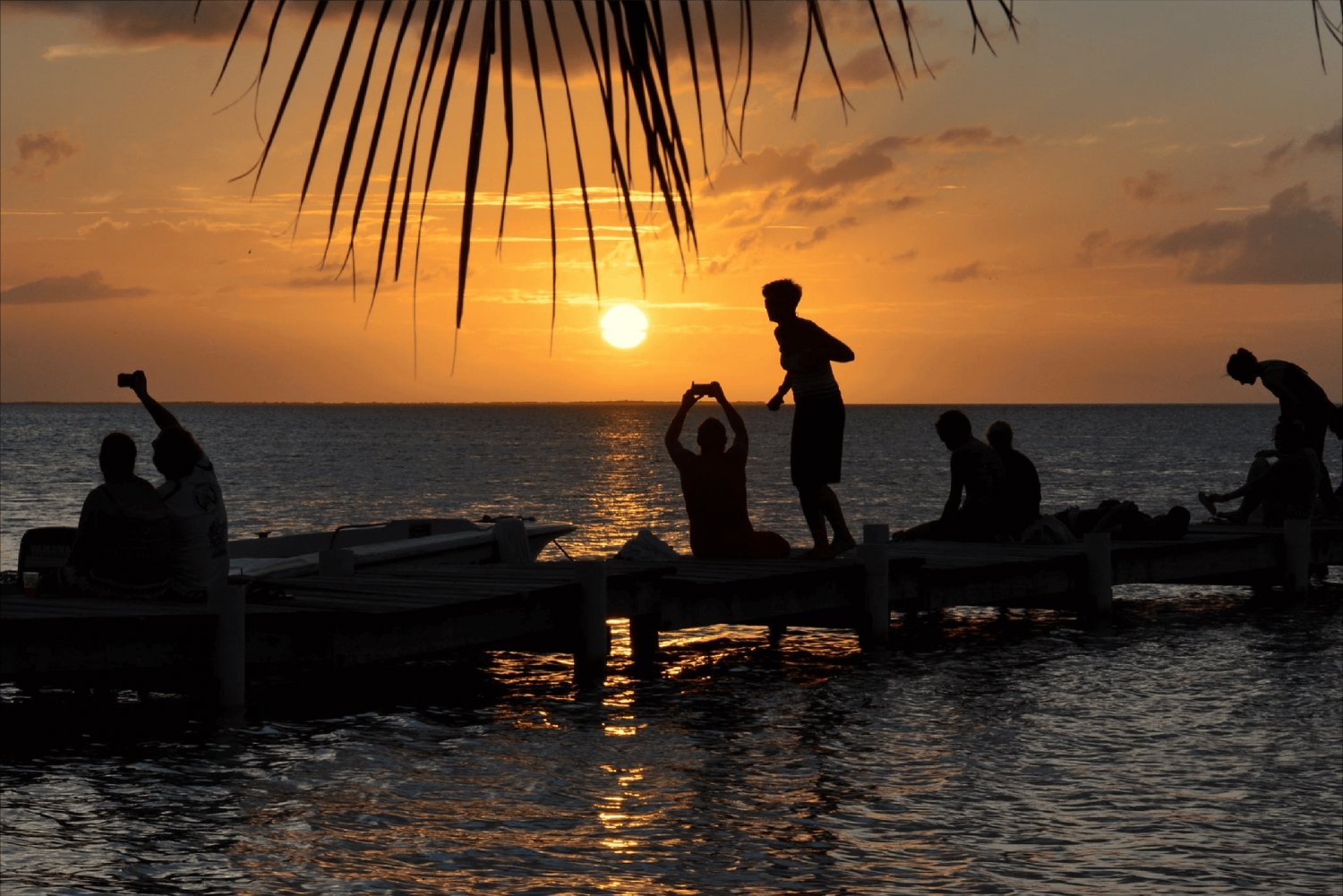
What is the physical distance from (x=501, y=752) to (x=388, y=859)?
292 cm

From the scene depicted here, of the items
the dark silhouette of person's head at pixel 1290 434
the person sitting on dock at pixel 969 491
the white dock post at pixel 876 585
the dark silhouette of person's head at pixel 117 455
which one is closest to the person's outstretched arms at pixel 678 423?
the white dock post at pixel 876 585

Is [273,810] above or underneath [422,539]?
underneath

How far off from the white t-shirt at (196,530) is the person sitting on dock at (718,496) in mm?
3854

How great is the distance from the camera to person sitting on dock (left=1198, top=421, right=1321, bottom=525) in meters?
18.9

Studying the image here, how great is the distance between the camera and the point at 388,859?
8.92 m

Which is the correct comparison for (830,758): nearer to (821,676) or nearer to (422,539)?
(821,676)

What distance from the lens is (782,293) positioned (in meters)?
12.1

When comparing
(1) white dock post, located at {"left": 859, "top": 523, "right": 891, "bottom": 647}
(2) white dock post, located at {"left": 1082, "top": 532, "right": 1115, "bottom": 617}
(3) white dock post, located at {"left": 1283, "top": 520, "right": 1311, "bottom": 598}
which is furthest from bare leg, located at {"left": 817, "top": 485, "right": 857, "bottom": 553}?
(3) white dock post, located at {"left": 1283, "top": 520, "right": 1311, "bottom": 598}

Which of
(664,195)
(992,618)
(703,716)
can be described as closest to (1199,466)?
(992,618)

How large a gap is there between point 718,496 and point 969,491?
151 inches

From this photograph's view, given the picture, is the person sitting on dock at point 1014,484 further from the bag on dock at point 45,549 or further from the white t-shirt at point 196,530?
the bag on dock at point 45,549

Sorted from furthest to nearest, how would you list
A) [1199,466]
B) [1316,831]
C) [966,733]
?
[1199,466], [966,733], [1316,831]

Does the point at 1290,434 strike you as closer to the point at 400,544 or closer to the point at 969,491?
the point at 969,491

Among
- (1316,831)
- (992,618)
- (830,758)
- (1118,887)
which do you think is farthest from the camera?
(992,618)
